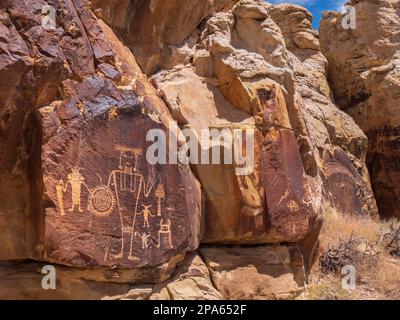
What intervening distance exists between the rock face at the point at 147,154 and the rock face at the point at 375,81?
5.25 m

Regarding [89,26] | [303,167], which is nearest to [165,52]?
[89,26]

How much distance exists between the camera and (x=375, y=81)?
11125 millimetres

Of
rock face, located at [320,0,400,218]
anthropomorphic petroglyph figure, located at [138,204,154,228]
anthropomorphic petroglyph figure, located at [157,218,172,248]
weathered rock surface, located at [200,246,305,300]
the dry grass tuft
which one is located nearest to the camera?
anthropomorphic petroglyph figure, located at [138,204,154,228]

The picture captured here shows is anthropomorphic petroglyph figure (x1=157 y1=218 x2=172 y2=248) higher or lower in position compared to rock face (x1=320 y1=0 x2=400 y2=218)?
lower

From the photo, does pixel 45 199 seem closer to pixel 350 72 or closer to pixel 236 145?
pixel 236 145

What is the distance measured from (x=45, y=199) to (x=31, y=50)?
3.77 feet

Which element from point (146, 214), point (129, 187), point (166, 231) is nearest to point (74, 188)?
point (129, 187)

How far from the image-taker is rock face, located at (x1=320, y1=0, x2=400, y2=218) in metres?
10.9

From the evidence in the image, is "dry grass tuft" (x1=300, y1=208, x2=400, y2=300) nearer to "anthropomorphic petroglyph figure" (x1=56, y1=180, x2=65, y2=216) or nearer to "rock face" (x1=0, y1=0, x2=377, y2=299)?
"rock face" (x1=0, y1=0, x2=377, y2=299)

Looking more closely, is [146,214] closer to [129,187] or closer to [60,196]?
[129,187]

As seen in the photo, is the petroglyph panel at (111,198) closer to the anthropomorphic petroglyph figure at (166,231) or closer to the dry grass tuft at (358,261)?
the anthropomorphic petroglyph figure at (166,231)

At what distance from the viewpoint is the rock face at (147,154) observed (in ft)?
13.2

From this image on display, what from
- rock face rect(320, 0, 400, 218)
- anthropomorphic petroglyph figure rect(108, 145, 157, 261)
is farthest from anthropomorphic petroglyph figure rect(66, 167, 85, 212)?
rock face rect(320, 0, 400, 218)

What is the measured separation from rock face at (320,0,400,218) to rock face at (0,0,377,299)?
5248 millimetres
